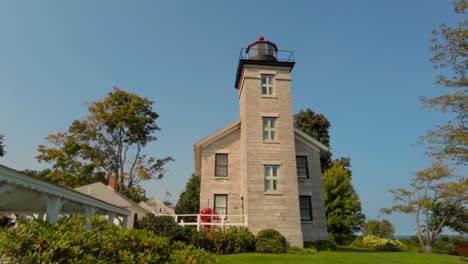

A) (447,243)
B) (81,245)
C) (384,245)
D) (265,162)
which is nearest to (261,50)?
(265,162)

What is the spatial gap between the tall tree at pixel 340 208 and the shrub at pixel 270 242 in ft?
40.9

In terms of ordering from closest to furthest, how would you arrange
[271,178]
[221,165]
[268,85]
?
[271,178], [268,85], [221,165]

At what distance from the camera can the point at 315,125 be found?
33.8 metres

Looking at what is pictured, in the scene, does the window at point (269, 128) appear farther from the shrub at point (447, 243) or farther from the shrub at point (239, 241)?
the shrub at point (447, 243)

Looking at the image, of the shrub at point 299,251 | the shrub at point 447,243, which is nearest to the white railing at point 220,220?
the shrub at point 299,251

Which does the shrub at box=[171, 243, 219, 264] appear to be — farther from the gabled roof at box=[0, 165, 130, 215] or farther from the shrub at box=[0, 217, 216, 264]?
the gabled roof at box=[0, 165, 130, 215]

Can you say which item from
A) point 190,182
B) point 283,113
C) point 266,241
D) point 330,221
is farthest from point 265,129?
point 190,182

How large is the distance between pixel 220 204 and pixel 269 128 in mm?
5430

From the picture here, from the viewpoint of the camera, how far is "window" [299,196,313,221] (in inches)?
695

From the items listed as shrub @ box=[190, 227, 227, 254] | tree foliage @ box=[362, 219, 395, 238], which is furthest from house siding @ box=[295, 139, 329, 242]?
A: tree foliage @ box=[362, 219, 395, 238]

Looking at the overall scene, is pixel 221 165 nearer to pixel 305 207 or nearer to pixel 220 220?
pixel 220 220

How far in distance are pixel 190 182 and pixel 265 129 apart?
73.9 ft

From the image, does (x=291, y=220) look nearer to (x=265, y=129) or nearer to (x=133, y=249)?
(x=265, y=129)

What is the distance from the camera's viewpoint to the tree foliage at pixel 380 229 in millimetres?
42969
